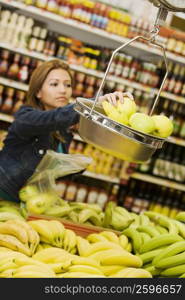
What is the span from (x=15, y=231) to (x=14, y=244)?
3.9 inches

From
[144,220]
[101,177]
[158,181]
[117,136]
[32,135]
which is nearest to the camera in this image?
[117,136]

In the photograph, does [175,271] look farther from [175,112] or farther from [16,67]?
[175,112]

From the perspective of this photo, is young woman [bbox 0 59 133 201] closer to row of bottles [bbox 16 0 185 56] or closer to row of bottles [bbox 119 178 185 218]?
row of bottles [bbox 16 0 185 56]

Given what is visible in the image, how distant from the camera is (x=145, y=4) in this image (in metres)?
4.97

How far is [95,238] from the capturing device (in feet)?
7.06

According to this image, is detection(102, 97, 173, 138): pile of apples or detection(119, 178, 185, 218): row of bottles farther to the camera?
detection(119, 178, 185, 218): row of bottles

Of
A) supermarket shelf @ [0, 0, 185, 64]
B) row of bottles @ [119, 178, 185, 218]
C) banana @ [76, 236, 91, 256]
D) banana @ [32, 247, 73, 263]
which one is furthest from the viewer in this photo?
row of bottles @ [119, 178, 185, 218]

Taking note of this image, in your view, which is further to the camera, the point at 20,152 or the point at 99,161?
the point at 99,161

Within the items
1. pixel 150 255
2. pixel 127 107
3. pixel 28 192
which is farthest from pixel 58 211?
pixel 127 107

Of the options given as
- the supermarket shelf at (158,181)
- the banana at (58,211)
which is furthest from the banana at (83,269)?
the supermarket shelf at (158,181)

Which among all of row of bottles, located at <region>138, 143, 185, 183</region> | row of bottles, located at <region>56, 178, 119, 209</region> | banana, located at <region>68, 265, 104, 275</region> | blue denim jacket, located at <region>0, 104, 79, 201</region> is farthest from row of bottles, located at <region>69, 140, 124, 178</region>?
banana, located at <region>68, 265, 104, 275</region>

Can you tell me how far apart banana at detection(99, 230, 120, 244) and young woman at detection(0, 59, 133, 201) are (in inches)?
25.3

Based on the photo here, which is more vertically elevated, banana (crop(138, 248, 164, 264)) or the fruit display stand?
banana (crop(138, 248, 164, 264))

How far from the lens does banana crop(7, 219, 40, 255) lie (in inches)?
73.7
